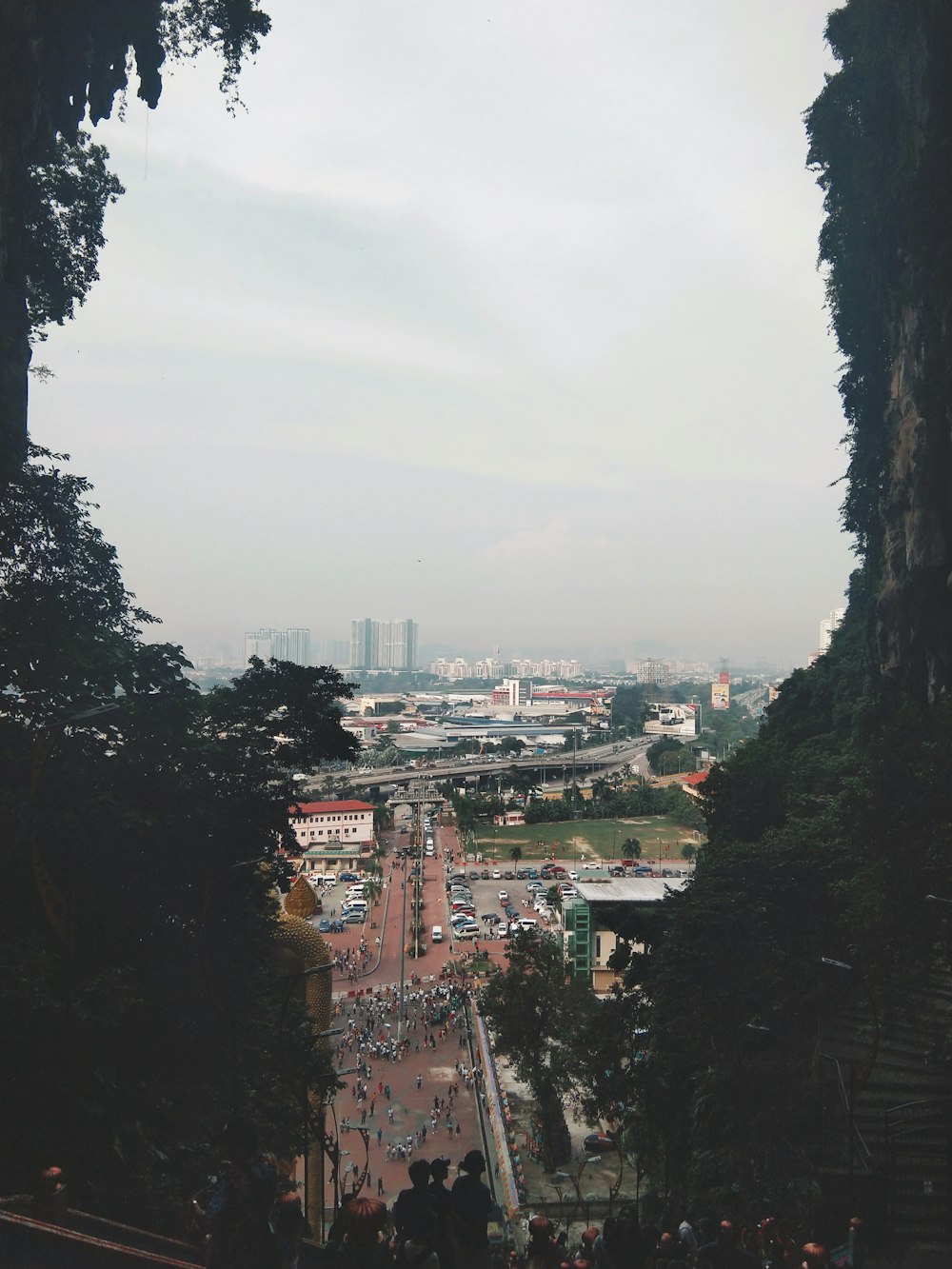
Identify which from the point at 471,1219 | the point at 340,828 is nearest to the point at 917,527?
the point at 471,1219

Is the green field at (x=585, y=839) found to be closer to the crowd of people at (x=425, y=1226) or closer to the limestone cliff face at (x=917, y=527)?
the limestone cliff face at (x=917, y=527)

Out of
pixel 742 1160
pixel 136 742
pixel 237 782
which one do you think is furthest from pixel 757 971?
pixel 136 742

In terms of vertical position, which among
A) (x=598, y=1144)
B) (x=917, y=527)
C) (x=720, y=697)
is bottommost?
(x=598, y=1144)

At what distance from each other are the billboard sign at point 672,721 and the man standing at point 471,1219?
96.4 meters

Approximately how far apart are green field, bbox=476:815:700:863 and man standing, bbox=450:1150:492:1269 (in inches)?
1563

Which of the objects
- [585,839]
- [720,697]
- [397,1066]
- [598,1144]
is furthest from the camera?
[720,697]

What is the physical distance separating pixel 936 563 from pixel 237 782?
11.2 m

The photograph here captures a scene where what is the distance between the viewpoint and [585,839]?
48250 millimetres

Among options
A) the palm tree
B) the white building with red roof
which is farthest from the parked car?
the white building with red roof

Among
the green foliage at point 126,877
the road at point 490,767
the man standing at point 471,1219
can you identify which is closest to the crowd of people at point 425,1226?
the man standing at point 471,1219

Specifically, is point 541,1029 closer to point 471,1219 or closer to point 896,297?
point 471,1219

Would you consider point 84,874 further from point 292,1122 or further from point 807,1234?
point 807,1234

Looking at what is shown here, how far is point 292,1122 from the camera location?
10.9 m

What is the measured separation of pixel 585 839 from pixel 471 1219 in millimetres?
44603
